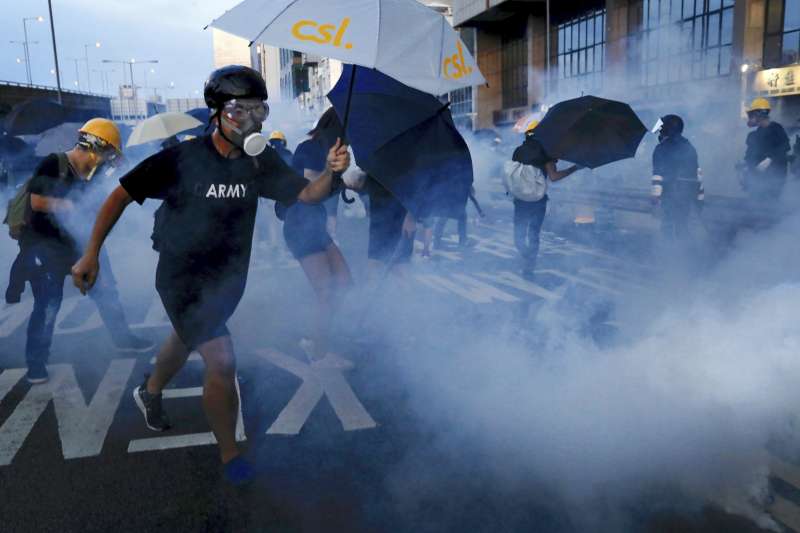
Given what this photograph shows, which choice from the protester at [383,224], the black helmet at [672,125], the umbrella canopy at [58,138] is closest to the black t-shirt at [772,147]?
the black helmet at [672,125]

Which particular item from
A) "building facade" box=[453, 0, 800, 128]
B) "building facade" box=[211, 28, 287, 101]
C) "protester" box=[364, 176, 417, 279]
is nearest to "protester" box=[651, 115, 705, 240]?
"protester" box=[364, 176, 417, 279]

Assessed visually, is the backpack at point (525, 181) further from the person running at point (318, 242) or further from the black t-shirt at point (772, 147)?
the black t-shirt at point (772, 147)

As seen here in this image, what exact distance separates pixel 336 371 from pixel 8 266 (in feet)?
18.7

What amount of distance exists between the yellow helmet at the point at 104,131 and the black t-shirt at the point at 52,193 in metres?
0.23

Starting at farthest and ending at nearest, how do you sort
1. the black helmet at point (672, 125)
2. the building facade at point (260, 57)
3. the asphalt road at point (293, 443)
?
the building facade at point (260, 57), the black helmet at point (672, 125), the asphalt road at point (293, 443)

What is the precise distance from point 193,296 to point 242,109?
2.43 feet

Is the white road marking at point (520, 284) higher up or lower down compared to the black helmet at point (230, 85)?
lower down

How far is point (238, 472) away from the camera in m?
2.85

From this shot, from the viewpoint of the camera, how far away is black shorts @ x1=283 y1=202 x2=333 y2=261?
418cm

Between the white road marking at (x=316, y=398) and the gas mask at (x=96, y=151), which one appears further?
the gas mask at (x=96, y=151)

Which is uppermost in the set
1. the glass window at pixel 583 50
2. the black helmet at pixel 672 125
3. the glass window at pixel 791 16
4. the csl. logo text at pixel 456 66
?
the glass window at pixel 583 50

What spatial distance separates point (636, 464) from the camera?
9.55 feet

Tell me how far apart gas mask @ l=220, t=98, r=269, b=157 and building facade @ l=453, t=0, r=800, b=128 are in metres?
19.2

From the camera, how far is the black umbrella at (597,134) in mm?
5320
